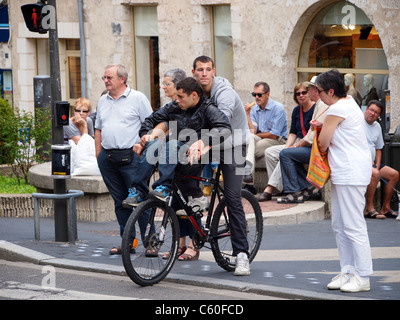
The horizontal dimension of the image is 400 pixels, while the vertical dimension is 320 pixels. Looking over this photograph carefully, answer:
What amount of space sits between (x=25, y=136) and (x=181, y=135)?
6.17 meters

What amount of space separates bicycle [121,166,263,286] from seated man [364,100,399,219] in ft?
12.7

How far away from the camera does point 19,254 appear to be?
8.77 m

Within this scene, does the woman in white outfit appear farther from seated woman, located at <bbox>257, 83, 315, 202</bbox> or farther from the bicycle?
seated woman, located at <bbox>257, 83, 315, 202</bbox>

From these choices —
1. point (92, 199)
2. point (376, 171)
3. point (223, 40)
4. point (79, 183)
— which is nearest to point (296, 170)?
point (376, 171)

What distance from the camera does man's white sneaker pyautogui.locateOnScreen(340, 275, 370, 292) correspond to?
274 inches

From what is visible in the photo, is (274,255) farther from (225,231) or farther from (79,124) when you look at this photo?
(79,124)

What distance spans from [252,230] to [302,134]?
13.0ft

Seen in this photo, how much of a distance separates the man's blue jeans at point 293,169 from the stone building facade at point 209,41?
299 cm

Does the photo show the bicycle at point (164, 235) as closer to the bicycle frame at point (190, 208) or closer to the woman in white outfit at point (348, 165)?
the bicycle frame at point (190, 208)

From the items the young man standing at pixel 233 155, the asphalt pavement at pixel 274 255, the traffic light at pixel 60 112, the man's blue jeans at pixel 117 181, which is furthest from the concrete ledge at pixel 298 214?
the young man standing at pixel 233 155

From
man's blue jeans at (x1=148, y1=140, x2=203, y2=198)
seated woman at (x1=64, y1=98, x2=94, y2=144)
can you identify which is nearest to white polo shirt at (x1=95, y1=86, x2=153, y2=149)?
man's blue jeans at (x1=148, y1=140, x2=203, y2=198)
